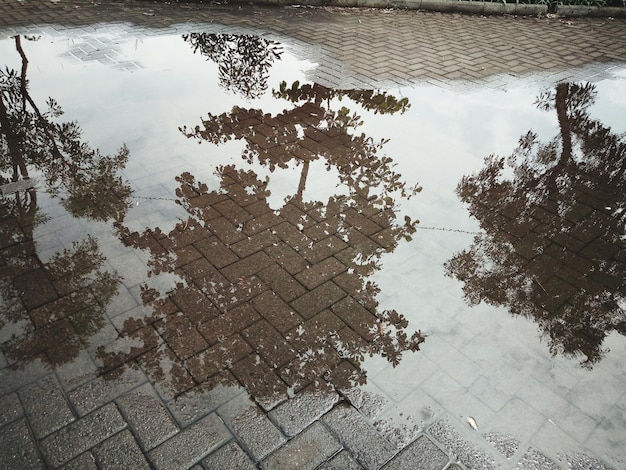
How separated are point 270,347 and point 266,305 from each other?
1.21 ft

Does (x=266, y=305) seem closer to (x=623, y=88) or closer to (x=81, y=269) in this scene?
(x=81, y=269)

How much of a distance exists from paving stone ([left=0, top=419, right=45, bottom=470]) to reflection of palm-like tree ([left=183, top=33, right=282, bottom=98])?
4681 mm

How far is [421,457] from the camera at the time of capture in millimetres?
2469

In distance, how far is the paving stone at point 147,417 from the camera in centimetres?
246

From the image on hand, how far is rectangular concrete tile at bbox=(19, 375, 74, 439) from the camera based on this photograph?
2473 millimetres

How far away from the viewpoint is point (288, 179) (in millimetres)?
4566

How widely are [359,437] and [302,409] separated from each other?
14.2 inches

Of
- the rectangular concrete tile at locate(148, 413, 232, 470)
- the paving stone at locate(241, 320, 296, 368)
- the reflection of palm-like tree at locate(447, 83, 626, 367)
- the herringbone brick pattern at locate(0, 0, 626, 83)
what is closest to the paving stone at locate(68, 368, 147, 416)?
the rectangular concrete tile at locate(148, 413, 232, 470)

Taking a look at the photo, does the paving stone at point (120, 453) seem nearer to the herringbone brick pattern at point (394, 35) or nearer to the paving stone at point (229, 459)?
the paving stone at point (229, 459)

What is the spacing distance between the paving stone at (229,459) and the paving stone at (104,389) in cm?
66

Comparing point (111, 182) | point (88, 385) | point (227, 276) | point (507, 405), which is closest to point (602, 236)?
point (507, 405)

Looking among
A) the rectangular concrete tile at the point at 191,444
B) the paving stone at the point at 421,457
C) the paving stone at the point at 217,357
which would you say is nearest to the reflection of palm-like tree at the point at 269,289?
the paving stone at the point at 217,357

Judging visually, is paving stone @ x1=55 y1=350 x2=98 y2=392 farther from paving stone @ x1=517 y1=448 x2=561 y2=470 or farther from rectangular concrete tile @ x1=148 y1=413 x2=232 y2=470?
paving stone @ x1=517 y1=448 x2=561 y2=470

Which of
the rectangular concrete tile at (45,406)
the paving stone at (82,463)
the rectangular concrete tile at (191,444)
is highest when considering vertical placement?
the rectangular concrete tile at (191,444)
